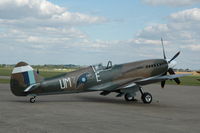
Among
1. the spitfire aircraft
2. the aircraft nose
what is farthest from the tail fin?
the aircraft nose

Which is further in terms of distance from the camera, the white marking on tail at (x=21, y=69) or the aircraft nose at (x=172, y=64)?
the aircraft nose at (x=172, y=64)

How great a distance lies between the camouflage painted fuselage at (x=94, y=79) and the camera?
1541cm

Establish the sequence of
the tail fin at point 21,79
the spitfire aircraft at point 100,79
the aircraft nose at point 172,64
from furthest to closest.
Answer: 1. the aircraft nose at point 172,64
2. the spitfire aircraft at point 100,79
3. the tail fin at point 21,79

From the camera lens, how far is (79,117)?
11219 mm

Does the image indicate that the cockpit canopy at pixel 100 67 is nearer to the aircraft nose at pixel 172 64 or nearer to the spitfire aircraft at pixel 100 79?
the spitfire aircraft at pixel 100 79

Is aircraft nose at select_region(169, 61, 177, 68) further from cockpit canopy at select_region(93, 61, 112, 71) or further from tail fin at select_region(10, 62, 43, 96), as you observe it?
tail fin at select_region(10, 62, 43, 96)

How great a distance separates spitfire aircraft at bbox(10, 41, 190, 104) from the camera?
15391 mm

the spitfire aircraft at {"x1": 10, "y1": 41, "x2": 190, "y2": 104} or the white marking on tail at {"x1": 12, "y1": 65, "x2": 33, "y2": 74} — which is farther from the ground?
the white marking on tail at {"x1": 12, "y1": 65, "x2": 33, "y2": 74}

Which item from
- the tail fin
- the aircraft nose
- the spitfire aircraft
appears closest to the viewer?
the tail fin

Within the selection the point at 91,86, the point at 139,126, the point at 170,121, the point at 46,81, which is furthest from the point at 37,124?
the point at 91,86

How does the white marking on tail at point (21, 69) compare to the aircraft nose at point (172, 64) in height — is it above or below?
above

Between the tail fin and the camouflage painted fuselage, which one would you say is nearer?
the tail fin

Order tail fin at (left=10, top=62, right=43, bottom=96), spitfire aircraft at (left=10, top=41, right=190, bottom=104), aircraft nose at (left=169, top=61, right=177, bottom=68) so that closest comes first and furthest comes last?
tail fin at (left=10, top=62, right=43, bottom=96), spitfire aircraft at (left=10, top=41, right=190, bottom=104), aircraft nose at (left=169, top=61, right=177, bottom=68)

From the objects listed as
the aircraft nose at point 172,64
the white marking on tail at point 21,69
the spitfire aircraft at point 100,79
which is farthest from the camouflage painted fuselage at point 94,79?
the aircraft nose at point 172,64
